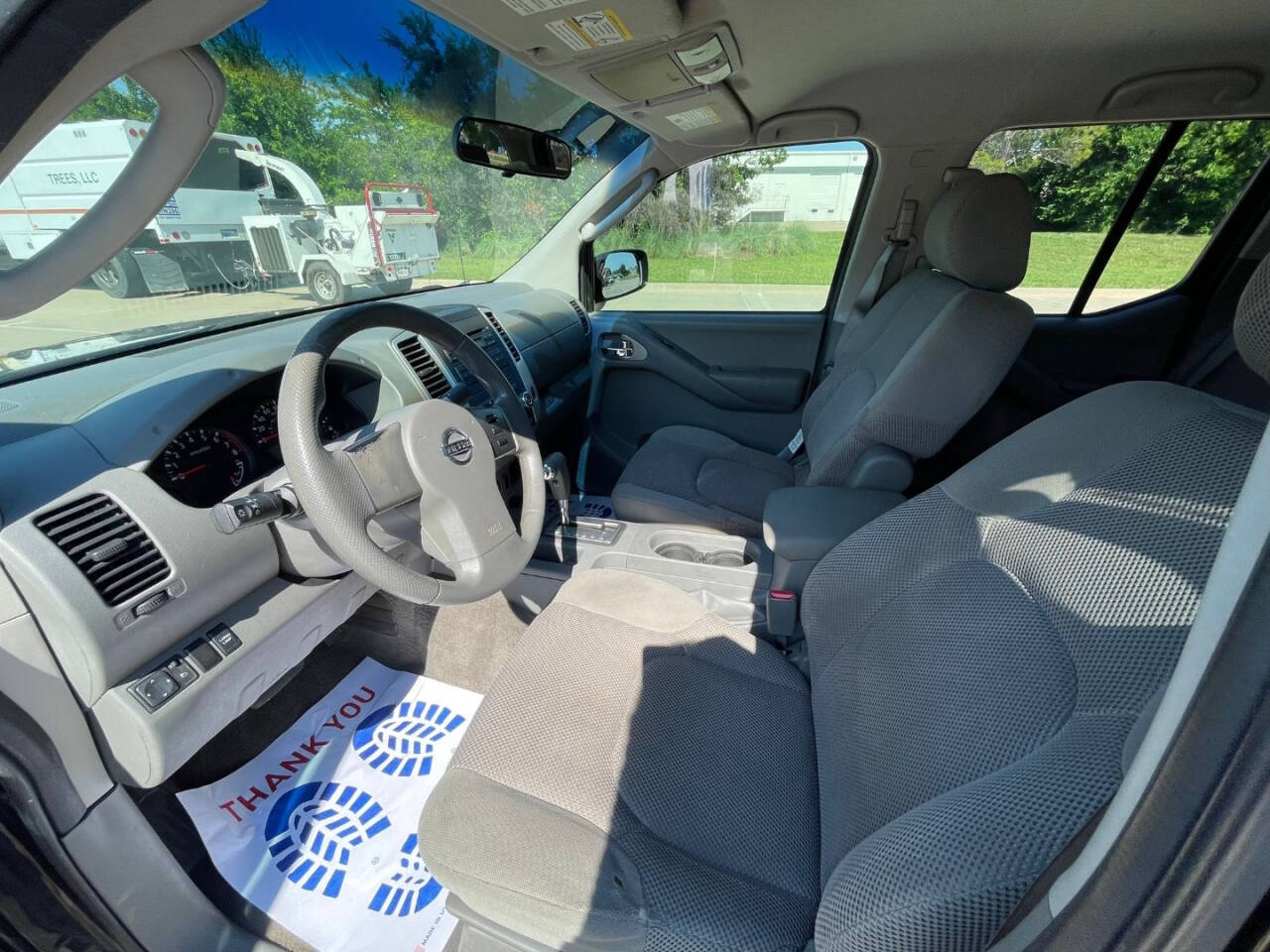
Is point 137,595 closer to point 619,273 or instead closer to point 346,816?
point 346,816

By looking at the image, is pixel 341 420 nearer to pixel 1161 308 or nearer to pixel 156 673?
pixel 156 673

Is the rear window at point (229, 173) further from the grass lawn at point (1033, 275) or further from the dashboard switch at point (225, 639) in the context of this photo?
the dashboard switch at point (225, 639)

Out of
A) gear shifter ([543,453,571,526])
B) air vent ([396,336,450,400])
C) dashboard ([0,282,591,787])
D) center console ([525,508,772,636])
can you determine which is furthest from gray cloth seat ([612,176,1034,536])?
dashboard ([0,282,591,787])

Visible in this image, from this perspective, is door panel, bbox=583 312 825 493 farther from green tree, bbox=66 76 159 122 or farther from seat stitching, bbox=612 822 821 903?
green tree, bbox=66 76 159 122

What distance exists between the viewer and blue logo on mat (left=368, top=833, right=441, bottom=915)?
131 cm

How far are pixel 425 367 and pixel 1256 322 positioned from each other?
5.50 feet

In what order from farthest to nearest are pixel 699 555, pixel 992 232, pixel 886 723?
pixel 699 555 < pixel 992 232 < pixel 886 723

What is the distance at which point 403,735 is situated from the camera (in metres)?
1.67

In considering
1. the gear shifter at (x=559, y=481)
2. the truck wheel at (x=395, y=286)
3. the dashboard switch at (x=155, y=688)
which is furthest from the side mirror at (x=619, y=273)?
the dashboard switch at (x=155, y=688)

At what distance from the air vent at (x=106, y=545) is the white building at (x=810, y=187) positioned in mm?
2390

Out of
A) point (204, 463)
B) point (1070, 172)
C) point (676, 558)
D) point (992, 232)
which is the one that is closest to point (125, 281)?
point (204, 463)

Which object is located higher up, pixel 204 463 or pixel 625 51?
pixel 625 51

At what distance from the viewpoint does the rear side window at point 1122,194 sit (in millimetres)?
2217

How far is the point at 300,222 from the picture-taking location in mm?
2115
